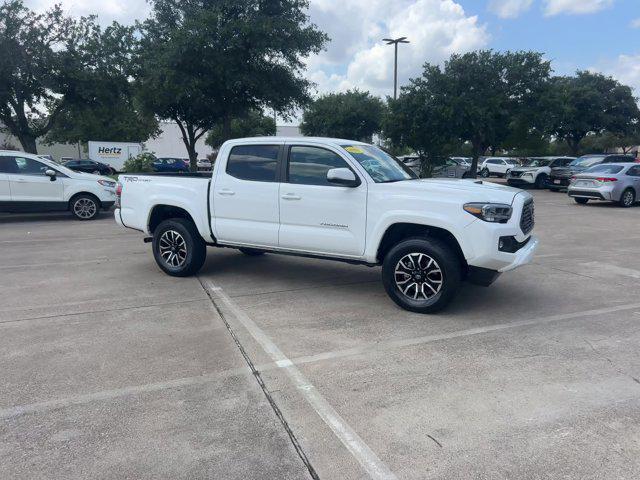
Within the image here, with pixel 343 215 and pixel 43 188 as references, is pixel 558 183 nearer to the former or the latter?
pixel 343 215

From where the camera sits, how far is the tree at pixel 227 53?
19.0m

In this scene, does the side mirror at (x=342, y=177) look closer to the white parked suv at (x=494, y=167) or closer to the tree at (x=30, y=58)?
the tree at (x=30, y=58)

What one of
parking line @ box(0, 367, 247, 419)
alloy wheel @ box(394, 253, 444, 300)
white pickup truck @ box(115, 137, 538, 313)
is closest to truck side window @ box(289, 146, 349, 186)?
white pickup truck @ box(115, 137, 538, 313)

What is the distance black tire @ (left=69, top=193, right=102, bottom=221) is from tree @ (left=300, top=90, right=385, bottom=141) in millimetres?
31159

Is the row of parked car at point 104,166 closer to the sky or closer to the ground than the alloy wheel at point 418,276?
closer to the sky

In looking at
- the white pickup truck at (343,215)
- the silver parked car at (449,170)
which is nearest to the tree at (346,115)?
the silver parked car at (449,170)

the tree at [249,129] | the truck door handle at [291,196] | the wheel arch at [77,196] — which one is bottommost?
the wheel arch at [77,196]

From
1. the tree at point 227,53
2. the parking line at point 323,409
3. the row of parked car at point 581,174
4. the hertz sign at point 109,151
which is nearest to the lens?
the parking line at point 323,409

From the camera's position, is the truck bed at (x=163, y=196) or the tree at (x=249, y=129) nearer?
the truck bed at (x=163, y=196)

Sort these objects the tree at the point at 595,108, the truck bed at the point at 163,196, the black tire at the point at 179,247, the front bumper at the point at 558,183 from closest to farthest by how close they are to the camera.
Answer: the truck bed at the point at 163,196
the black tire at the point at 179,247
the front bumper at the point at 558,183
the tree at the point at 595,108

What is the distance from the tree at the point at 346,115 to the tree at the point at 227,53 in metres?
20.1

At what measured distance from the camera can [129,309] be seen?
5664mm

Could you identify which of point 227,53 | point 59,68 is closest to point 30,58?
point 59,68

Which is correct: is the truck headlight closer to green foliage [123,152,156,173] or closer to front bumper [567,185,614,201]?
front bumper [567,185,614,201]
